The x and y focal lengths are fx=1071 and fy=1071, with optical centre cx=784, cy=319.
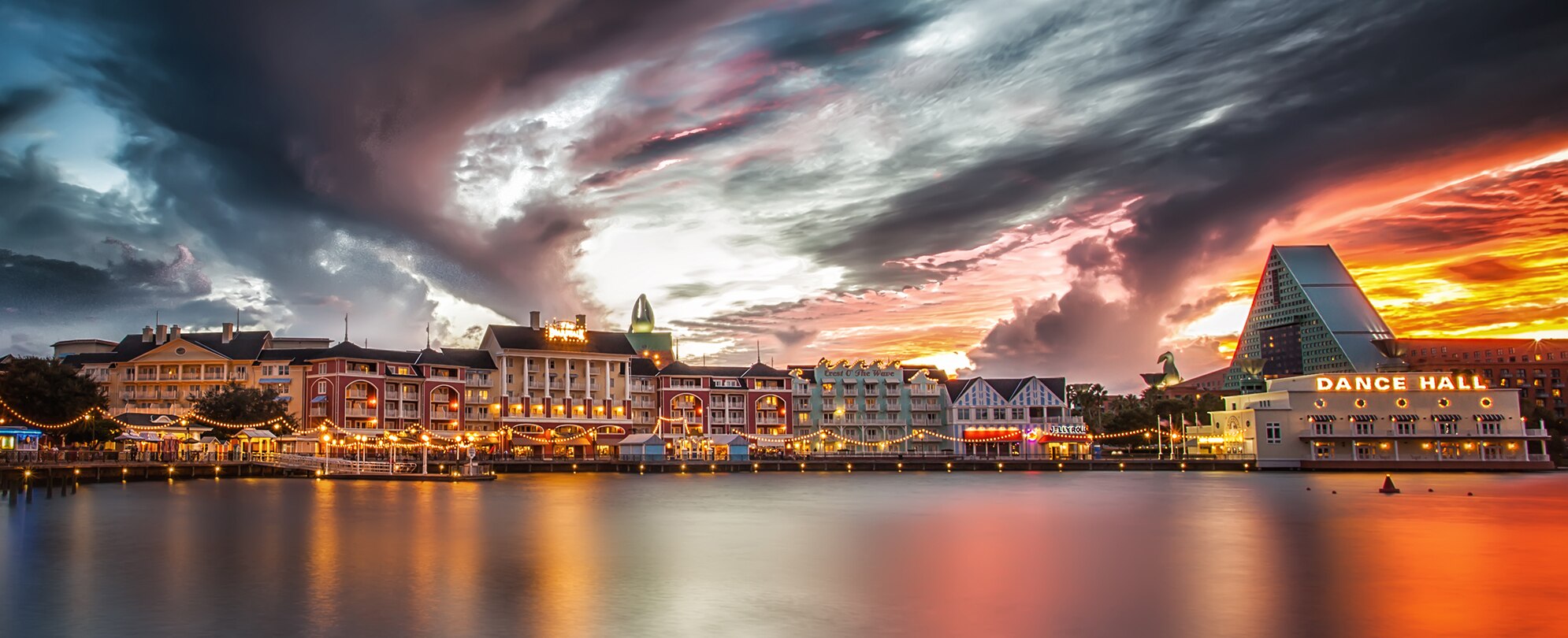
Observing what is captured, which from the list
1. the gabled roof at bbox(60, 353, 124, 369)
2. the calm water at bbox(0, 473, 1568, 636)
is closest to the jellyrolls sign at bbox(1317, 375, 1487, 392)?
Result: the calm water at bbox(0, 473, 1568, 636)

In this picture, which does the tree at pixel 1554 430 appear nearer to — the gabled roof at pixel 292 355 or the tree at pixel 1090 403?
the tree at pixel 1090 403

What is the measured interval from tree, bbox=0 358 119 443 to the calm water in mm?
15503

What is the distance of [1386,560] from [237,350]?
10576cm

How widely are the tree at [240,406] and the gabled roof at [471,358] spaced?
730 inches

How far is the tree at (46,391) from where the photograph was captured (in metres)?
69.4

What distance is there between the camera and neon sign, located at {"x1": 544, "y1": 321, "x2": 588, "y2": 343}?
117 meters

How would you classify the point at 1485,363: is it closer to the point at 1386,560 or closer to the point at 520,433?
the point at 520,433

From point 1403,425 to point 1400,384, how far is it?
3.77 metres

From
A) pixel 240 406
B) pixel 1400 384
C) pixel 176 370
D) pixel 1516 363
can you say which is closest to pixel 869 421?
pixel 1400 384

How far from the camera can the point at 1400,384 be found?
97938 millimetres

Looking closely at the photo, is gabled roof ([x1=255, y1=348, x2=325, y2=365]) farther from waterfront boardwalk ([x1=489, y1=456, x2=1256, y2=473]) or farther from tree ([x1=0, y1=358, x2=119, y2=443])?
tree ([x1=0, y1=358, x2=119, y2=443])

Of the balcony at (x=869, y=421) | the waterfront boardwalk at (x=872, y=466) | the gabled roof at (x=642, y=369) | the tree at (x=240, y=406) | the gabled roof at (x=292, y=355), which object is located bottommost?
the waterfront boardwalk at (x=872, y=466)

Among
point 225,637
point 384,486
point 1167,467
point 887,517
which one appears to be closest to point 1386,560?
point 887,517

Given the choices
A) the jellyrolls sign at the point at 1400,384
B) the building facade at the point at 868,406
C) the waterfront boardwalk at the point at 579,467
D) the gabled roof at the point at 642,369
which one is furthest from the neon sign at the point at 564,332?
the jellyrolls sign at the point at 1400,384
